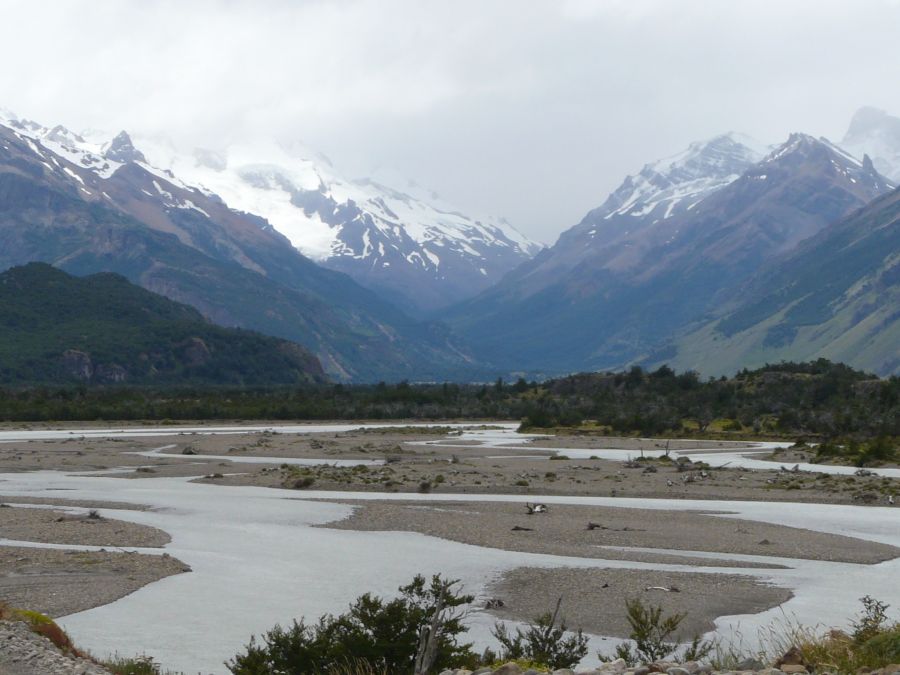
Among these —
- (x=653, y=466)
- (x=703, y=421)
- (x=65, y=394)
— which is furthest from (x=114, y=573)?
(x=65, y=394)

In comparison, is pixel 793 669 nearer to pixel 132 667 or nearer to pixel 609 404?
pixel 132 667

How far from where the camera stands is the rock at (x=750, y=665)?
16791 millimetres

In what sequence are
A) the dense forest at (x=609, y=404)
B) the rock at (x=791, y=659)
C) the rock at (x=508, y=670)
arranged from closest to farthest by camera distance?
the rock at (x=508, y=670), the rock at (x=791, y=659), the dense forest at (x=609, y=404)

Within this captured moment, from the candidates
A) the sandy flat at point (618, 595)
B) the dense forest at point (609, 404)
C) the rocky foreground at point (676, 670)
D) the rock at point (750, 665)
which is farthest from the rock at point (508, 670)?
the dense forest at point (609, 404)

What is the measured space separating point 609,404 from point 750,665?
117 metres

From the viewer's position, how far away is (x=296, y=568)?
1375 inches

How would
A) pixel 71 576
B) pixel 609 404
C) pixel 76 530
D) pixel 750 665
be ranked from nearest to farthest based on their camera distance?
pixel 750 665 < pixel 71 576 < pixel 76 530 < pixel 609 404

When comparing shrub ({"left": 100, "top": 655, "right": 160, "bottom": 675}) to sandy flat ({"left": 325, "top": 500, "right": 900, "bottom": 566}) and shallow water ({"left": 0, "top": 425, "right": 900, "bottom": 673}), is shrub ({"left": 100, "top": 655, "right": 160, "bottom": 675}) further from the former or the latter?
sandy flat ({"left": 325, "top": 500, "right": 900, "bottom": 566})

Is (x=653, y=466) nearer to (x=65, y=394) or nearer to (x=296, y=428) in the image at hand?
(x=296, y=428)

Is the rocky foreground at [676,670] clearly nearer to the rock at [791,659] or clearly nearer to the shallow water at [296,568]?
the rock at [791,659]

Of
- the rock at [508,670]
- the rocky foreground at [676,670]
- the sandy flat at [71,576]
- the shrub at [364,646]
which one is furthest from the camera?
the sandy flat at [71,576]

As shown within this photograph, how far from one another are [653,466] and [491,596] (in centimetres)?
4044

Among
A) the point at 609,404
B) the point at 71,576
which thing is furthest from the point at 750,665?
the point at 609,404

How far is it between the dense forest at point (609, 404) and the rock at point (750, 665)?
3023 inches
